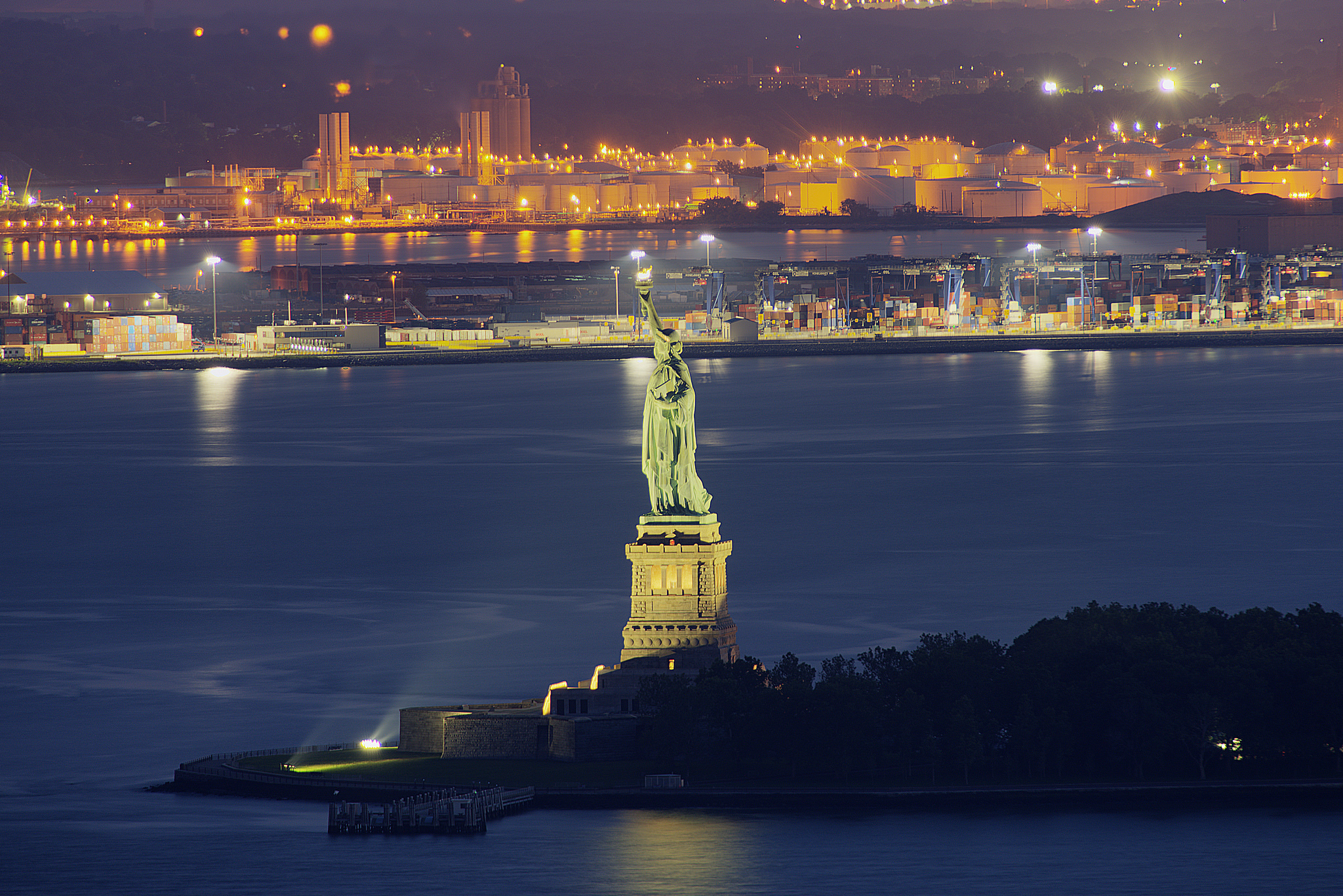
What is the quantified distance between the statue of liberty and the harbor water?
1.38 m

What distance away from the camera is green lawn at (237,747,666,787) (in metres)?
10.3

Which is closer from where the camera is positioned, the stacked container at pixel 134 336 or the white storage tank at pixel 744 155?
the stacked container at pixel 134 336

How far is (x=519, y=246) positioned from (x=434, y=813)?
66.7 metres

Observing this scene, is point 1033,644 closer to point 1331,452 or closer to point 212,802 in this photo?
point 212,802

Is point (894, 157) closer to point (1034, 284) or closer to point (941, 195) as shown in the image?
point (941, 195)

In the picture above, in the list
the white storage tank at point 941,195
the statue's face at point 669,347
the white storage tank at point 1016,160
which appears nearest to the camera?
the statue's face at point 669,347

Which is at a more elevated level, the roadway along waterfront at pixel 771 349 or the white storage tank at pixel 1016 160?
the white storage tank at pixel 1016 160

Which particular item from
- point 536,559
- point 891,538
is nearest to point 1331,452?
point 891,538

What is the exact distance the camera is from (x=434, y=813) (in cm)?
1005

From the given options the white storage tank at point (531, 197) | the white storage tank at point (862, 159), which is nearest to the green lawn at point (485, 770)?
the white storage tank at point (531, 197)

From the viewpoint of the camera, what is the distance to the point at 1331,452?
26359 millimetres

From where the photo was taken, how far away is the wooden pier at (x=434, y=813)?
10.0 m

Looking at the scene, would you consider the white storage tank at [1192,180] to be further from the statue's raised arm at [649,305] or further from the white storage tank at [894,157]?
the statue's raised arm at [649,305]

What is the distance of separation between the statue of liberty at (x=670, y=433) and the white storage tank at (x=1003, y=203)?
239 feet
